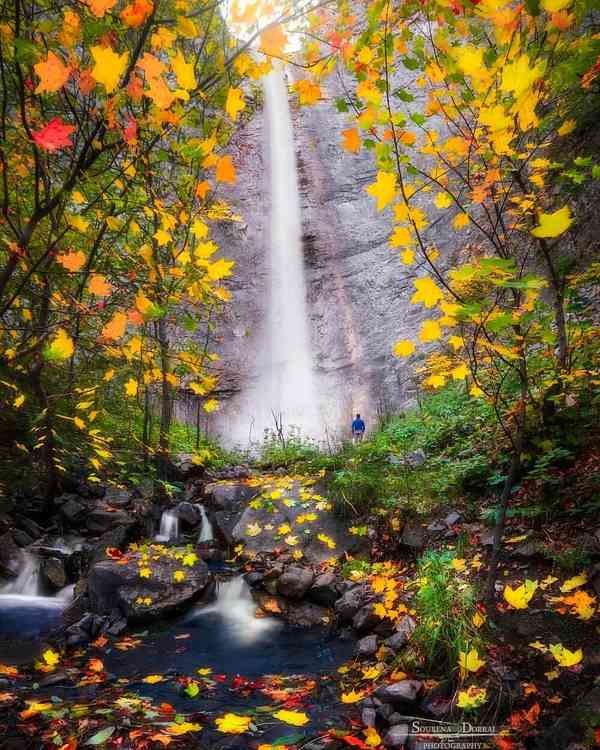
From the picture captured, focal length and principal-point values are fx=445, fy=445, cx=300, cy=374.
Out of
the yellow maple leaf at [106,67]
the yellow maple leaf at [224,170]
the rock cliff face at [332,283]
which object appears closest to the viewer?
Answer: the yellow maple leaf at [106,67]

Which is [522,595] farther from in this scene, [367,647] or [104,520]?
[104,520]

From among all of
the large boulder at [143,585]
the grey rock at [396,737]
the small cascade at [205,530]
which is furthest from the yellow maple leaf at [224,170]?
the small cascade at [205,530]

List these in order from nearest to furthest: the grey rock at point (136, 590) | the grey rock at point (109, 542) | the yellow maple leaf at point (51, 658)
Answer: the yellow maple leaf at point (51, 658) → the grey rock at point (136, 590) → the grey rock at point (109, 542)

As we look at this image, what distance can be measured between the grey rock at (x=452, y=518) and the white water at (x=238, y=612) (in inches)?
73.5

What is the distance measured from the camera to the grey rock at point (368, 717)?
93.8 inches

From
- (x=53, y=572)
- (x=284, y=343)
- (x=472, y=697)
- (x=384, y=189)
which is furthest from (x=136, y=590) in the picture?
(x=284, y=343)

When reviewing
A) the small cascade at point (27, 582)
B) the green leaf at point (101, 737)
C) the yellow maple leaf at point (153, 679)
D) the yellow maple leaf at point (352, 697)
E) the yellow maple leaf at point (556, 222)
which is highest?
the yellow maple leaf at point (556, 222)

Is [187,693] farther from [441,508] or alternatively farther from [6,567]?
[6,567]

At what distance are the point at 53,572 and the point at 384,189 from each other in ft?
16.9

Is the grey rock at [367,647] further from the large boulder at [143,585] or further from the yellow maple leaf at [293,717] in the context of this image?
the large boulder at [143,585]

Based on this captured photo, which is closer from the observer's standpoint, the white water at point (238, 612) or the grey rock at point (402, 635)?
the grey rock at point (402, 635)

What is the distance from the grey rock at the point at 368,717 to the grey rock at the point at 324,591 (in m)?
1.73

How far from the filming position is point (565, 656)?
2.16 m

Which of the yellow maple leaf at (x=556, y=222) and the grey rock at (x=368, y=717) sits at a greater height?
the yellow maple leaf at (x=556, y=222)
